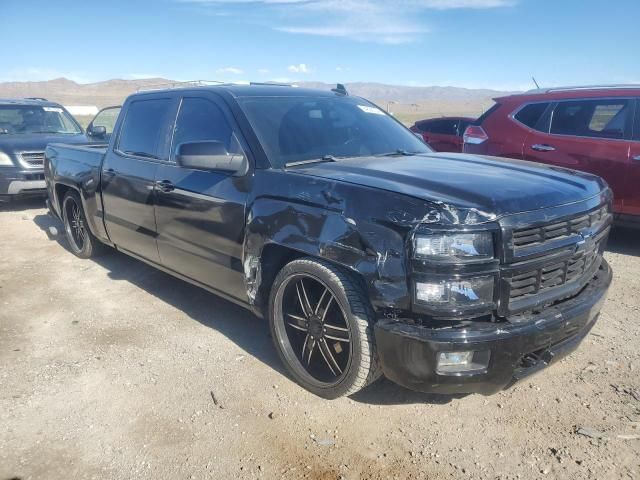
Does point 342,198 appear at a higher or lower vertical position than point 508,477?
higher

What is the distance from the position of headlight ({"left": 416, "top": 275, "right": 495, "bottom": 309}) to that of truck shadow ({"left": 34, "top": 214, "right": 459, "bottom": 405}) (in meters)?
0.93

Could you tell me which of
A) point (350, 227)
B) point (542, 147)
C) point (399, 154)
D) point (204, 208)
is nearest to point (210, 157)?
point (204, 208)

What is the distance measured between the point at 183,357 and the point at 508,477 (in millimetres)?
2258

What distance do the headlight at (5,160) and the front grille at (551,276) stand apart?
8661 mm

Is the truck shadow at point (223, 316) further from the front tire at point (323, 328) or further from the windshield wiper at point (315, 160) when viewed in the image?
the windshield wiper at point (315, 160)

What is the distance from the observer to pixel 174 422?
9.61ft

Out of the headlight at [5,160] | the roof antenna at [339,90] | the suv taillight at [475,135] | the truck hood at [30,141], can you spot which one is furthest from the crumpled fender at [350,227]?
the truck hood at [30,141]

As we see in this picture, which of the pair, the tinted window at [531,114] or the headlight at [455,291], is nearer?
the headlight at [455,291]

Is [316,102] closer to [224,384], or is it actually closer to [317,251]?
[317,251]

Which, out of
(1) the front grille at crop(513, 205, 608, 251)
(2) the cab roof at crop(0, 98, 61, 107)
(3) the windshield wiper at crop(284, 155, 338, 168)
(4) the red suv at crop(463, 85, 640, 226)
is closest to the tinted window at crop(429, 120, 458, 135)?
(4) the red suv at crop(463, 85, 640, 226)

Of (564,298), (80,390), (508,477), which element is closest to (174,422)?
(80,390)

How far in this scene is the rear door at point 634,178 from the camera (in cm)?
554

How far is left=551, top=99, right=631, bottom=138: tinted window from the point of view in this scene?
577cm

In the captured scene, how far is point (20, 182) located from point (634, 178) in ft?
29.0
